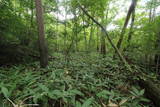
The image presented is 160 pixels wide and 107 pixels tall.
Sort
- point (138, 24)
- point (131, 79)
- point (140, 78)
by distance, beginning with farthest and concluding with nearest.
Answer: point (138, 24)
point (131, 79)
point (140, 78)

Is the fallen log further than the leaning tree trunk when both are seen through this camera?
No

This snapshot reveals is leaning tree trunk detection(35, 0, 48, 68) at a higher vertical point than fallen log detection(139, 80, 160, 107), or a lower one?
higher

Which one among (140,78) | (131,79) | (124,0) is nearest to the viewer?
(140,78)

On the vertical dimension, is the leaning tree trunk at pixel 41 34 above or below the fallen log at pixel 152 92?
above

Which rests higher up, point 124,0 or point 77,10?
point 124,0

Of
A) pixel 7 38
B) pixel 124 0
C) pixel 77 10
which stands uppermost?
pixel 124 0

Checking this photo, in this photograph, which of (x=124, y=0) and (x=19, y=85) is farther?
(x=124, y=0)

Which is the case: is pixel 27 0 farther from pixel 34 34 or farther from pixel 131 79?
pixel 131 79

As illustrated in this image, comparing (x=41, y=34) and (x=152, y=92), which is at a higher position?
(x=41, y=34)

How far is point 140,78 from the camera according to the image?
2992 mm

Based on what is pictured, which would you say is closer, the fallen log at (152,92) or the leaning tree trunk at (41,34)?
the fallen log at (152,92)

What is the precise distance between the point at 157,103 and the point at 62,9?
553 cm

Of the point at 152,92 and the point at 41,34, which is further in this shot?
the point at 41,34

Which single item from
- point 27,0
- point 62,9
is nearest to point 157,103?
point 62,9
